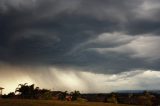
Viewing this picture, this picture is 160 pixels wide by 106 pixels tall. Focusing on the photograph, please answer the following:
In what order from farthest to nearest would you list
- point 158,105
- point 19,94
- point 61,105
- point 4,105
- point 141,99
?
1. point 19,94
2. point 141,99
3. point 158,105
4. point 61,105
5. point 4,105

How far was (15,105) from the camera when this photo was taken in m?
51.9

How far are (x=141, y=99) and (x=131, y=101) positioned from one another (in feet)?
14.7

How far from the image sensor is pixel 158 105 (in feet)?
238

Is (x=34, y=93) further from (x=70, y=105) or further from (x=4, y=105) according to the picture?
(x=4, y=105)

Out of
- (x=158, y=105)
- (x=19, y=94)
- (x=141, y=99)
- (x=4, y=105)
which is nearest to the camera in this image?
(x=4, y=105)

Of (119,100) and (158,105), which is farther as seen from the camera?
(119,100)

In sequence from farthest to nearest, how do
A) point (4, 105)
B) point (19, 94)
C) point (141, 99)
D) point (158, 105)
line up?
point (19, 94), point (141, 99), point (158, 105), point (4, 105)

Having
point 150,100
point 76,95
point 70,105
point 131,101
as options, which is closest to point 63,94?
point 76,95

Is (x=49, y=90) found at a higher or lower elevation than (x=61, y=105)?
higher

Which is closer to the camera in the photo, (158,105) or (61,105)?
(61,105)

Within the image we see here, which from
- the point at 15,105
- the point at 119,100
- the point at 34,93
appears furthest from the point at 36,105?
the point at 119,100

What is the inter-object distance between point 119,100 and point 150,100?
11.6 metres

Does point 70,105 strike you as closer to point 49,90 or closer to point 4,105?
point 4,105

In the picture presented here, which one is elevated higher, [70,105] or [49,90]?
[49,90]
